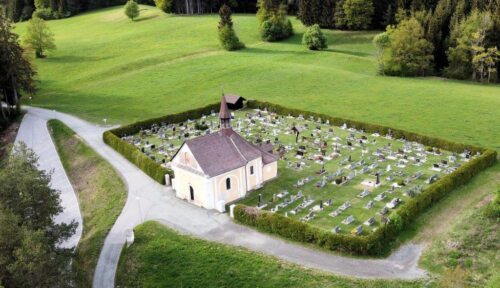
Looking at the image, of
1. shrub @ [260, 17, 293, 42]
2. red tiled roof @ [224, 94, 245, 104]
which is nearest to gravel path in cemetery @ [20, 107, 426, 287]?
red tiled roof @ [224, 94, 245, 104]

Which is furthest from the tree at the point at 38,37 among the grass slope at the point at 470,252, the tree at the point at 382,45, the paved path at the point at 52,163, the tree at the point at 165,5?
the grass slope at the point at 470,252

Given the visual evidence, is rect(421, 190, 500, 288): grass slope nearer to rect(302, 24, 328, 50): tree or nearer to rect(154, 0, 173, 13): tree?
rect(302, 24, 328, 50): tree

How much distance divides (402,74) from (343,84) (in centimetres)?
1349

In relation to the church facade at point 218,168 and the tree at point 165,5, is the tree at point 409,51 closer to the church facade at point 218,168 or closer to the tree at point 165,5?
the church facade at point 218,168

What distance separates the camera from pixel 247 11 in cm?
15412

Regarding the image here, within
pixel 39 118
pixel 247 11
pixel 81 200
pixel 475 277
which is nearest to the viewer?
pixel 475 277

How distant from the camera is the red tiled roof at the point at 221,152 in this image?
1956 inches

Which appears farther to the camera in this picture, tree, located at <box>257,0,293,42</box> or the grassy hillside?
tree, located at <box>257,0,293,42</box>

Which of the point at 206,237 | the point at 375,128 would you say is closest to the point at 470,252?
the point at 206,237

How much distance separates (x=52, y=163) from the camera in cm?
6719

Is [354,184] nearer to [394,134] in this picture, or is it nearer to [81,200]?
[394,134]

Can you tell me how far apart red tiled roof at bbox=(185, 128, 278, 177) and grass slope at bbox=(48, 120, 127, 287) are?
399 inches

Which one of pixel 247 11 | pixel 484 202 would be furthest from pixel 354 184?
pixel 247 11

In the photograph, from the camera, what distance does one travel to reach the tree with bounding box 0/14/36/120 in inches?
3132
